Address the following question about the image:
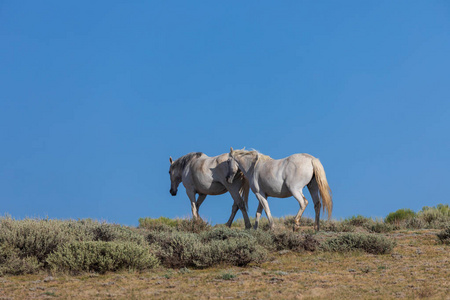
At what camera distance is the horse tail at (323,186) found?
14.6 metres

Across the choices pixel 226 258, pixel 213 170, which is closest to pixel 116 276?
pixel 226 258

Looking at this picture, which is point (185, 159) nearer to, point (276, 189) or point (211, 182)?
point (211, 182)

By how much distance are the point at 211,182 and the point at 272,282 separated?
29.9 ft

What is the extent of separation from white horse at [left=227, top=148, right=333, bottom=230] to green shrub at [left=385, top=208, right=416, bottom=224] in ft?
28.0

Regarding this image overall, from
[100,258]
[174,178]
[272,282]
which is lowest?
[272,282]

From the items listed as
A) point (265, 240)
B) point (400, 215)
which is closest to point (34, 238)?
point (265, 240)

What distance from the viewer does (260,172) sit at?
51.0 feet

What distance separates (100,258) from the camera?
376 inches

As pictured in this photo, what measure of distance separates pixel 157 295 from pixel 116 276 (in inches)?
70.9

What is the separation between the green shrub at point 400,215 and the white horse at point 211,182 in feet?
29.0

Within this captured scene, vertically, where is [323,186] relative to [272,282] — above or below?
above

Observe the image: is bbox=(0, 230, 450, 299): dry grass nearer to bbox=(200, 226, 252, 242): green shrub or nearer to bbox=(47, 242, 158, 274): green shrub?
bbox=(47, 242, 158, 274): green shrub

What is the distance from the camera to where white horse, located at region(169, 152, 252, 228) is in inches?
671

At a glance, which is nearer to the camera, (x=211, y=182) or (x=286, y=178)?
(x=286, y=178)
